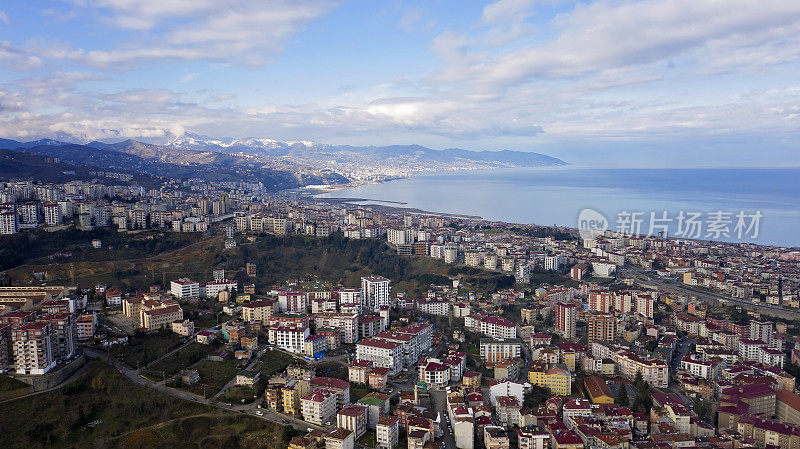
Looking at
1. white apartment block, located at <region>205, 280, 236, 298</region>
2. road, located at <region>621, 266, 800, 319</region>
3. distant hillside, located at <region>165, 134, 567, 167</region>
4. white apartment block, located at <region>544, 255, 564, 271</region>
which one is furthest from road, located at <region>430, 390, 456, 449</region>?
distant hillside, located at <region>165, 134, 567, 167</region>

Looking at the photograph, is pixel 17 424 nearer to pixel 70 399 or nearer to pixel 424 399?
pixel 70 399

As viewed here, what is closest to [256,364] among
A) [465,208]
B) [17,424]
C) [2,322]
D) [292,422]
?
[292,422]

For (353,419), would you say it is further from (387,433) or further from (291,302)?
(291,302)

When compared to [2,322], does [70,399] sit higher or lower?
lower

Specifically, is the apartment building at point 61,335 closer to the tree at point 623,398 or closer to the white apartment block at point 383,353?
the white apartment block at point 383,353

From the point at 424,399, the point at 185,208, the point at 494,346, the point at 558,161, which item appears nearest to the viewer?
the point at 424,399

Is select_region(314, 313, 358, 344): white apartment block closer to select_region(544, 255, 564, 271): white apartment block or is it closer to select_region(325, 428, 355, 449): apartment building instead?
select_region(325, 428, 355, 449): apartment building
